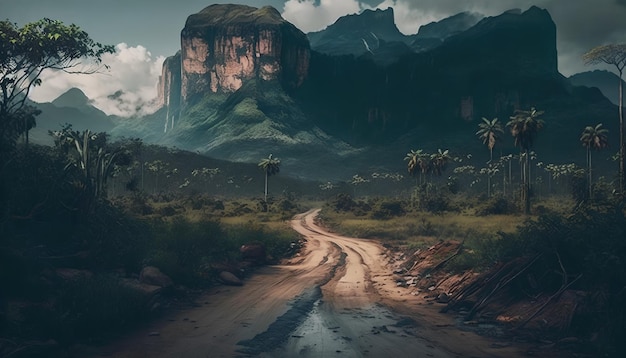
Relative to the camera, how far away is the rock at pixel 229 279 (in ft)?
64.0

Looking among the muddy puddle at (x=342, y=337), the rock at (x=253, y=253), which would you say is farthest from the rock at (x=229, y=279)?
the muddy puddle at (x=342, y=337)

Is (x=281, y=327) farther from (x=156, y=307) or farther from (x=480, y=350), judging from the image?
(x=480, y=350)

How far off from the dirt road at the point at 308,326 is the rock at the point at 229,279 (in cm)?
48

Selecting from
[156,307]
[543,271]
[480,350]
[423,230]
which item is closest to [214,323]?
[156,307]

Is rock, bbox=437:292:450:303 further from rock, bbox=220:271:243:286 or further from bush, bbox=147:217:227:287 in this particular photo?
bush, bbox=147:217:227:287

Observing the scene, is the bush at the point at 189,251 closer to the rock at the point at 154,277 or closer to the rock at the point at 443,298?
the rock at the point at 154,277

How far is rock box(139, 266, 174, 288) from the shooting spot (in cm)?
1575

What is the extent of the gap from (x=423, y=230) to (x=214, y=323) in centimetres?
3263

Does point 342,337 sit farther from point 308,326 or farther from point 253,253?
point 253,253

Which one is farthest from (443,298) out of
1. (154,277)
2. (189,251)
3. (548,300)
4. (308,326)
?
(189,251)

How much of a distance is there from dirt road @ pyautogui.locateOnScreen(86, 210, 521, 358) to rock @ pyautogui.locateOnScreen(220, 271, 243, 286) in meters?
0.48

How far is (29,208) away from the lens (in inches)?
658

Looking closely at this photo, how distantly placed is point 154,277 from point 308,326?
639cm

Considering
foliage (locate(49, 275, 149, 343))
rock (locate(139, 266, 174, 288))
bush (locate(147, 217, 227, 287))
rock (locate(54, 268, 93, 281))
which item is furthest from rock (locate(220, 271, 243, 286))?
foliage (locate(49, 275, 149, 343))
